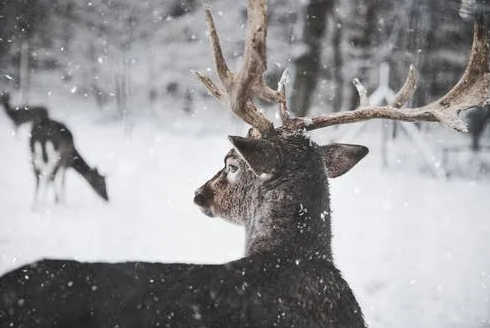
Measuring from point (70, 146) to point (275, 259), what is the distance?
25.2 ft

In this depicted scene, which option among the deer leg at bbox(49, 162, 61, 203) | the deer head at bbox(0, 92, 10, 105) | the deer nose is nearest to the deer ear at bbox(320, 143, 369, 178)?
the deer nose

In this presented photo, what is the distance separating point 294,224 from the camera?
2461mm

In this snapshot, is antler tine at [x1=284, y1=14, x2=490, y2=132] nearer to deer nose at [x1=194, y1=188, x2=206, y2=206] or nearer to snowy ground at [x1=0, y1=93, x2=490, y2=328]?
deer nose at [x1=194, y1=188, x2=206, y2=206]

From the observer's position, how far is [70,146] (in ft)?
30.5

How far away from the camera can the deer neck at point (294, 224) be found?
2398 millimetres

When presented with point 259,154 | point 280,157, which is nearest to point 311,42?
point 280,157

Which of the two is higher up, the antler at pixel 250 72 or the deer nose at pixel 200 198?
the antler at pixel 250 72

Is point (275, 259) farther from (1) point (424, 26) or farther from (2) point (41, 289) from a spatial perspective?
(1) point (424, 26)

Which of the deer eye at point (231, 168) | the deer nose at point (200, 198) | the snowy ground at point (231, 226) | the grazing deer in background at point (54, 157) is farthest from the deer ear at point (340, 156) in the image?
the grazing deer in background at point (54, 157)

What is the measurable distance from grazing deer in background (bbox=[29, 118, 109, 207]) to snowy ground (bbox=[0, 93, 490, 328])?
0.33 m

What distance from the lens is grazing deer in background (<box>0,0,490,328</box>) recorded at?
2.01 meters

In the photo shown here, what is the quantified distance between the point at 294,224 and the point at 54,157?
7764 mm

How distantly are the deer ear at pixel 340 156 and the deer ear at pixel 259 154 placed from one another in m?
0.58

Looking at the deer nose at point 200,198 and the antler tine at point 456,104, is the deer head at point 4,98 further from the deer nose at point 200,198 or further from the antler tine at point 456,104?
the antler tine at point 456,104
